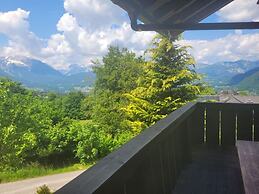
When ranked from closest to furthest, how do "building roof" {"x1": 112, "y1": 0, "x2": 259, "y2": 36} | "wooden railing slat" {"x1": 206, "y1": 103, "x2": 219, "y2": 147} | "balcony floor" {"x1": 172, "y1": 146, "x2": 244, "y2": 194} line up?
"balcony floor" {"x1": 172, "y1": 146, "x2": 244, "y2": 194} < "building roof" {"x1": 112, "y1": 0, "x2": 259, "y2": 36} < "wooden railing slat" {"x1": 206, "y1": 103, "x2": 219, "y2": 147}

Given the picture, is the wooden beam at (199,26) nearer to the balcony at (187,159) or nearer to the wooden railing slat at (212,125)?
the balcony at (187,159)

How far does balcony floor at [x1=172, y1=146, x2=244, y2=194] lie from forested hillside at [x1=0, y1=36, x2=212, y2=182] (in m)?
11.3

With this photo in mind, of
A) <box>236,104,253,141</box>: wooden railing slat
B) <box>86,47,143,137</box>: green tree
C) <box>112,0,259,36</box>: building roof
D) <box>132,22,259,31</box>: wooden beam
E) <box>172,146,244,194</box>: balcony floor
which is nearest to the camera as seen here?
<box>172,146,244,194</box>: balcony floor

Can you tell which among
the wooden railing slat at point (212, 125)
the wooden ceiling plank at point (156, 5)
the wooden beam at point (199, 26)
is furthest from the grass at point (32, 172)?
the wooden ceiling plank at point (156, 5)

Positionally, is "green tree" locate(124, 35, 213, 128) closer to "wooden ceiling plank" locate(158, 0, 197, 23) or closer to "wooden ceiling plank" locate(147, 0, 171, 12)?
"wooden ceiling plank" locate(158, 0, 197, 23)

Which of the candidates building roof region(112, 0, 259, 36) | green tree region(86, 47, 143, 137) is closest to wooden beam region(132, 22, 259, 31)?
building roof region(112, 0, 259, 36)

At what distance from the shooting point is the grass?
22078 mm

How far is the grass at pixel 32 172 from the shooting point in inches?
869

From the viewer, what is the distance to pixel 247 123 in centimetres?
483

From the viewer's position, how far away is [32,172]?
23062 millimetres

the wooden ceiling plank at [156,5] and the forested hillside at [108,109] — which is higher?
the wooden ceiling plank at [156,5]

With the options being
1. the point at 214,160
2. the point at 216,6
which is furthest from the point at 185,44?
the point at 214,160

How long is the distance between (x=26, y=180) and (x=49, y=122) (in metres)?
6.65

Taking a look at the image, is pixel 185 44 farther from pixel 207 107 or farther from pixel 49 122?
pixel 49 122
